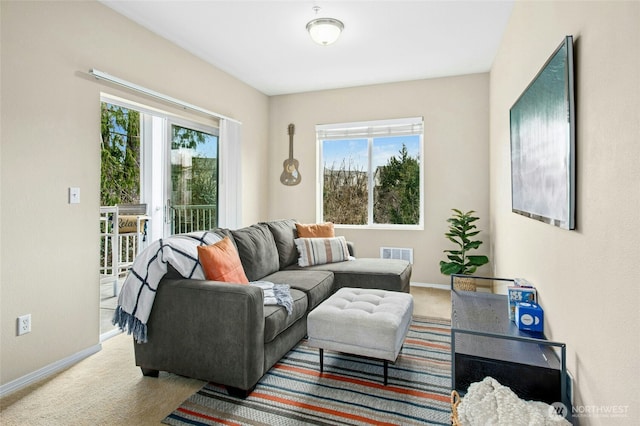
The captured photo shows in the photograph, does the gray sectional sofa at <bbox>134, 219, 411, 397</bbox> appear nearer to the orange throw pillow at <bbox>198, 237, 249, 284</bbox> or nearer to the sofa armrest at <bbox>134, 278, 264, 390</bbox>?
the sofa armrest at <bbox>134, 278, 264, 390</bbox>

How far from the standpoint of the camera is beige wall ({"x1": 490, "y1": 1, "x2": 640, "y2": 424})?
1.04 metres

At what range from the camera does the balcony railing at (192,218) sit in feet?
12.8

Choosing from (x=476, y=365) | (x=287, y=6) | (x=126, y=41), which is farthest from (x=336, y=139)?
(x=476, y=365)

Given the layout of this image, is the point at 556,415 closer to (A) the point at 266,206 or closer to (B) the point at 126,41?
(B) the point at 126,41

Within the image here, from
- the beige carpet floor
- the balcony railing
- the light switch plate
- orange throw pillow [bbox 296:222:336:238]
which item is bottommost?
the beige carpet floor

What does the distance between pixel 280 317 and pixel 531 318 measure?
1.40 m

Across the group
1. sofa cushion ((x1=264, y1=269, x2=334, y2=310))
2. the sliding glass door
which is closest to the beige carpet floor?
sofa cushion ((x1=264, y1=269, x2=334, y2=310))

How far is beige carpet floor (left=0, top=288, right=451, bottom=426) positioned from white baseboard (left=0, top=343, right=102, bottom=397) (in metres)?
0.04

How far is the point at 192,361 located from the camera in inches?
83.4

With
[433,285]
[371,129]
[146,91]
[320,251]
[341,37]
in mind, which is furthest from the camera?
[371,129]

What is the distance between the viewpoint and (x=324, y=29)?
299 centimetres

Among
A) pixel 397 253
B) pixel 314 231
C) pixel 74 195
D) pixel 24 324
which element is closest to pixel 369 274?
pixel 314 231

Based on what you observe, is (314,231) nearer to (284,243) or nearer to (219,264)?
(284,243)

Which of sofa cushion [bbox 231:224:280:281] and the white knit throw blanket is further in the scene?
sofa cushion [bbox 231:224:280:281]
